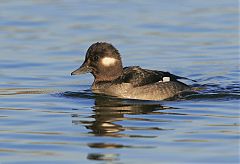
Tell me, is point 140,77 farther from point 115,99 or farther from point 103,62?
point 103,62

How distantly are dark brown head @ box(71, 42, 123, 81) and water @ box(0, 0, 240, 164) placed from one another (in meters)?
0.47

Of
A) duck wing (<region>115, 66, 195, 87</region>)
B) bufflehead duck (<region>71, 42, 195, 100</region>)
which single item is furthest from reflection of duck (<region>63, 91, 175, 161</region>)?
duck wing (<region>115, 66, 195, 87</region>)

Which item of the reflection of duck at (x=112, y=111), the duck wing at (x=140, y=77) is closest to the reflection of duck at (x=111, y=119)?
the reflection of duck at (x=112, y=111)

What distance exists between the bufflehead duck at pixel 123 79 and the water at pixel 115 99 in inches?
12.1

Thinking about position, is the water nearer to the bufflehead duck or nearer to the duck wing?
the bufflehead duck

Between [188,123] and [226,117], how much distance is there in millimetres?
806

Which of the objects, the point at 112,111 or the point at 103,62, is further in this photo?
the point at 103,62

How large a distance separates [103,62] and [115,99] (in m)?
0.96

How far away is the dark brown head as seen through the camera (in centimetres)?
1725

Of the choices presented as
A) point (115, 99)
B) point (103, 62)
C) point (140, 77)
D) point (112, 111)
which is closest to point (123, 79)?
point (140, 77)

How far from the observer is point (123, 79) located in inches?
666

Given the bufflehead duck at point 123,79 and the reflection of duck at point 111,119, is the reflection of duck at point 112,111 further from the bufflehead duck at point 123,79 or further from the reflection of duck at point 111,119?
the bufflehead duck at point 123,79

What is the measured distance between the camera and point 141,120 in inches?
575

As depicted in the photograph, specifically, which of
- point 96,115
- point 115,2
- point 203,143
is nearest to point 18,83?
point 96,115
